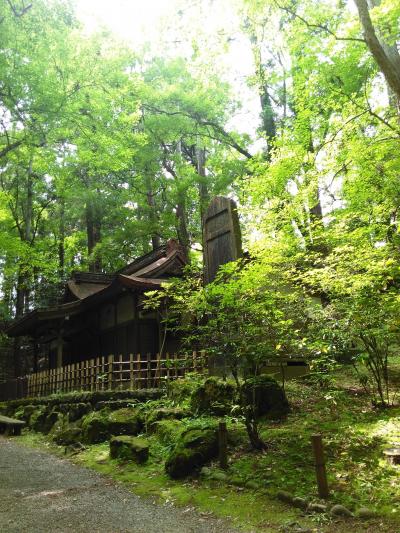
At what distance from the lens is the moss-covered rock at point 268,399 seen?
7656 mm

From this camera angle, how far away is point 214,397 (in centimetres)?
838

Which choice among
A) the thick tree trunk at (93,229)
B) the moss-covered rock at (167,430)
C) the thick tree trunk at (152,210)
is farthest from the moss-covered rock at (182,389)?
the thick tree trunk at (93,229)

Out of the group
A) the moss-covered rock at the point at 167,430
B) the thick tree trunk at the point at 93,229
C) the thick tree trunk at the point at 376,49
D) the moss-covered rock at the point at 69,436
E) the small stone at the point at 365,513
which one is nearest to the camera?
the small stone at the point at 365,513

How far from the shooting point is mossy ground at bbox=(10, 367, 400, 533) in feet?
15.1

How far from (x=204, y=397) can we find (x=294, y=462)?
3.01 m

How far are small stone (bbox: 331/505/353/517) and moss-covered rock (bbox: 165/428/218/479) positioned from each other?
2.24m

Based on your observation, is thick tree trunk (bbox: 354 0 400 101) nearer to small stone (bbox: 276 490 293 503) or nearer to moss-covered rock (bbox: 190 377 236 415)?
moss-covered rock (bbox: 190 377 236 415)

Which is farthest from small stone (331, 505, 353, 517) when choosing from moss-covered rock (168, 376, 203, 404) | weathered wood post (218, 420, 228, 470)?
moss-covered rock (168, 376, 203, 404)

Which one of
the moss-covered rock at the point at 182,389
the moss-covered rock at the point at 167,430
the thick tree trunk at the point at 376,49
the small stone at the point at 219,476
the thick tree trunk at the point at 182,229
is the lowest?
the small stone at the point at 219,476

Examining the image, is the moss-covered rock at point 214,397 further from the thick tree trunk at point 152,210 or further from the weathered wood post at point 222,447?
the thick tree trunk at point 152,210

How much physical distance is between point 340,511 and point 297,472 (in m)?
0.99

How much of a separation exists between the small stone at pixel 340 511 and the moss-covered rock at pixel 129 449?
362cm

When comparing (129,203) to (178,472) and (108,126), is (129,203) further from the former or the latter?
(178,472)

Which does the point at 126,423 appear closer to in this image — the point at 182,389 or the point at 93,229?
the point at 182,389
